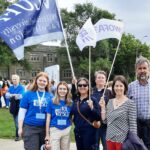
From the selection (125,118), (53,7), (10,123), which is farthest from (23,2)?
(10,123)

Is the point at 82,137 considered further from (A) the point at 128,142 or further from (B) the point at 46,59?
(B) the point at 46,59

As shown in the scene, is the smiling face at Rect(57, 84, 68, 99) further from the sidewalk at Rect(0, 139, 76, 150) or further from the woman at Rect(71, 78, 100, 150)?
the sidewalk at Rect(0, 139, 76, 150)

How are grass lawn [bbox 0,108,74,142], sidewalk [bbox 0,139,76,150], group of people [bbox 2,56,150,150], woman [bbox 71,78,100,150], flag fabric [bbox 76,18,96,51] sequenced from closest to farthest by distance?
group of people [bbox 2,56,150,150]
woman [bbox 71,78,100,150]
flag fabric [bbox 76,18,96,51]
sidewalk [bbox 0,139,76,150]
grass lawn [bbox 0,108,74,142]

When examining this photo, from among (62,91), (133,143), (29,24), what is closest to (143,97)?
(133,143)

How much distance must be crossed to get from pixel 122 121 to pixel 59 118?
1182 millimetres

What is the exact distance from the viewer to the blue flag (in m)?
7.99

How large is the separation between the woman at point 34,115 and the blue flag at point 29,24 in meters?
1.11

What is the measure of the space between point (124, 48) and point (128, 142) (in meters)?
62.4

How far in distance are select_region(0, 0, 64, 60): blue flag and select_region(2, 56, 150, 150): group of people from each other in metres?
1.29

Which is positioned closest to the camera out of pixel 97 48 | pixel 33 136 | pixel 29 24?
pixel 33 136

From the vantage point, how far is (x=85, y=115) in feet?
22.0

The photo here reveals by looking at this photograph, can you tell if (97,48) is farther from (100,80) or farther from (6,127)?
(100,80)

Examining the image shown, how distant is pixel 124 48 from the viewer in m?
67.8

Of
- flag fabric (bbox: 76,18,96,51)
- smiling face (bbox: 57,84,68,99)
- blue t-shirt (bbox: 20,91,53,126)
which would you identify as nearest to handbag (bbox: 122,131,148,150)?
smiling face (bbox: 57,84,68,99)
